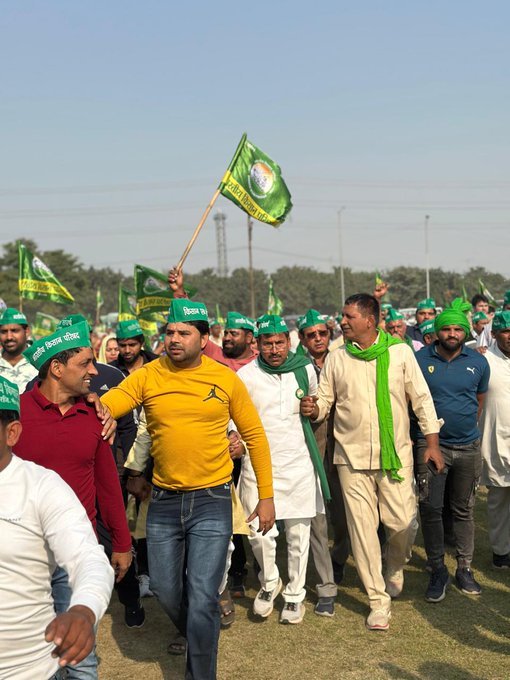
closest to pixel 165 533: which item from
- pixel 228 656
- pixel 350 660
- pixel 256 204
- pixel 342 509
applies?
pixel 228 656

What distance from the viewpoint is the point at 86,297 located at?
83.4 metres

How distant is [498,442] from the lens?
7641 millimetres

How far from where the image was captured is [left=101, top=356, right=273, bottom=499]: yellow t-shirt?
512cm

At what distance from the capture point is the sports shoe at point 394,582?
6.82 m

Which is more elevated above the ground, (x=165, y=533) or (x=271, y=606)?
(x=165, y=533)

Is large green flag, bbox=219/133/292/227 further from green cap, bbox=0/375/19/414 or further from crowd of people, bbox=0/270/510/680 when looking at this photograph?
green cap, bbox=0/375/19/414

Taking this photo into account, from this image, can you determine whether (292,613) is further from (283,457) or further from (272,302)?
(272,302)

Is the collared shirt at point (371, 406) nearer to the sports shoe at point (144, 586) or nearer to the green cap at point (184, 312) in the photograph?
the green cap at point (184, 312)

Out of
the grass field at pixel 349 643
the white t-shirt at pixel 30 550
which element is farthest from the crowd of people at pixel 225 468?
the grass field at pixel 349 643

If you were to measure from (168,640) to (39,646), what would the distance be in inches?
134

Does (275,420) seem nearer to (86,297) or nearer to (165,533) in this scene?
(165,533)

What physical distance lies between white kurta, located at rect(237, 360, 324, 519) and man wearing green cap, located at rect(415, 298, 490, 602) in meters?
1.04

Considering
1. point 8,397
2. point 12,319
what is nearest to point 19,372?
point 12,319

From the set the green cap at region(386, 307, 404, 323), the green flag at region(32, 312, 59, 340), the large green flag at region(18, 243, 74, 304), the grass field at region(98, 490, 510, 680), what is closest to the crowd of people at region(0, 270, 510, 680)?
the grass field at region(98, 490, 510, 680)
